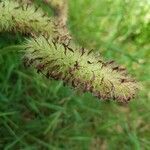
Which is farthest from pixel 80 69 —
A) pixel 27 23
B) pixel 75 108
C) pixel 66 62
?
pixel 75 108

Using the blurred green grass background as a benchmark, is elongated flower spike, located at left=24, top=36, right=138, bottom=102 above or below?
below

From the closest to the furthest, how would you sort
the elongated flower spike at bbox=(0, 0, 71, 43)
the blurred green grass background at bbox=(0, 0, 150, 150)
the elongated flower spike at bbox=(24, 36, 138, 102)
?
the elongated flower spike at bbox=(24, 36, 138, 102) → the elongated flower spike at bbox=(0, 0, 71, 43) → the blurred green grass background at bbox=(0, 0, 150, 150)

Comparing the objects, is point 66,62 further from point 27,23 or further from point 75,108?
point 75,108

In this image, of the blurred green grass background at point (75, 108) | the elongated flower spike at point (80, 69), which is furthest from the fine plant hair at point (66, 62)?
the blurred green grass background at point (75, 108)

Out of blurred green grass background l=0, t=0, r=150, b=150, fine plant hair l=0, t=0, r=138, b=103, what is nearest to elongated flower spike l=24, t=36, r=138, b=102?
fine plant hair l=0, t=0, r=138, b=103

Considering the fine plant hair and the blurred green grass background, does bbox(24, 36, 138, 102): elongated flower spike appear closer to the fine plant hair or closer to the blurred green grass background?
the fine plant hair

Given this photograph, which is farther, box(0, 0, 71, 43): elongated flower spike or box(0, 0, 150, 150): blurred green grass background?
box(0, 0, 150, 150): blurred green grass background

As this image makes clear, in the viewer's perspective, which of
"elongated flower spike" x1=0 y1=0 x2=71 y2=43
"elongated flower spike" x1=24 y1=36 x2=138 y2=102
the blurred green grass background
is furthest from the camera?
the blurred green grass background

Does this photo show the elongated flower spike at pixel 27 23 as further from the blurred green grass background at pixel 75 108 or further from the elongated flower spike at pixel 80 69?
the blurred green grass background at pixel 75 108
